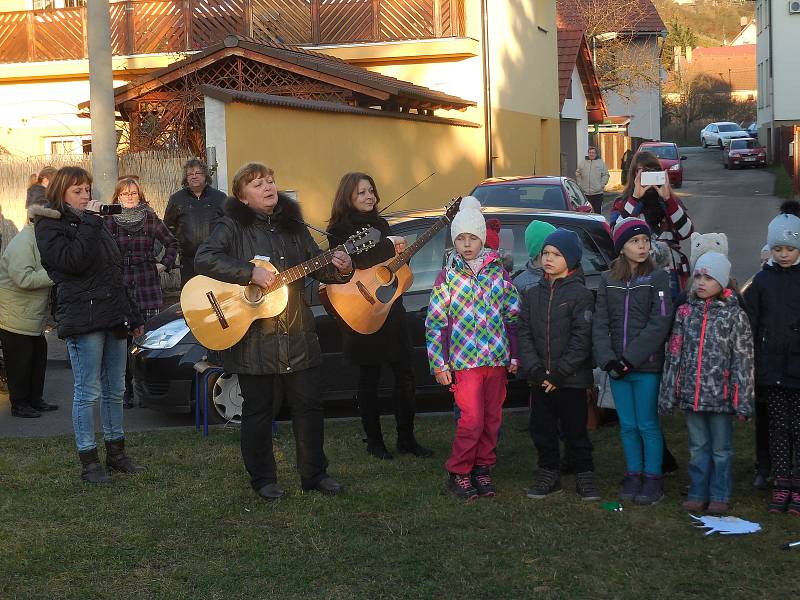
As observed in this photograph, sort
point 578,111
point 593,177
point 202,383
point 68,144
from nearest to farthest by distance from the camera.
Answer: point 202,383 → point 593,177 → point 68,144 → point 578,111

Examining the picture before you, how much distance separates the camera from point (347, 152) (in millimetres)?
17797

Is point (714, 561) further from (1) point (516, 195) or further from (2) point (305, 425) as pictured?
(1) point (516, 195)

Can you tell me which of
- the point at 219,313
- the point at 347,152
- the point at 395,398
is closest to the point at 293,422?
the point at 219,313

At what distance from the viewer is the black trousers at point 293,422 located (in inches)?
256

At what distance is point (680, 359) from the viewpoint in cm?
597

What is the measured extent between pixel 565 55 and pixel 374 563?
3169 cm

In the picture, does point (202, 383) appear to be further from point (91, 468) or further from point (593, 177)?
point (593, 177)

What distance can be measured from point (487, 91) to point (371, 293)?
17.6 meters

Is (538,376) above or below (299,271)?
below

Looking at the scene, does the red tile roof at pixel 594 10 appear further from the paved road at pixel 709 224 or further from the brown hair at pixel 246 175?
the brown hair at pixel 246 175

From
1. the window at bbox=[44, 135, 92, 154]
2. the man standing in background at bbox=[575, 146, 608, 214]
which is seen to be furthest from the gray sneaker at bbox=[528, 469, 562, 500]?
the window at bbox=[44, 135, 92, 154]

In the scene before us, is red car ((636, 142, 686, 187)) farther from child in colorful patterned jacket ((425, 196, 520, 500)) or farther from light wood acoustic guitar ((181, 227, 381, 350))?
light wood acoustic guitar ((181, 227, 381, 350))

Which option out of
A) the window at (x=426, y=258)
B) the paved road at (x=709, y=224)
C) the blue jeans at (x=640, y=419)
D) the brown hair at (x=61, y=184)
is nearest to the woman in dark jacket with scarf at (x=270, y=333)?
the brown hair at (x=61, y=184)

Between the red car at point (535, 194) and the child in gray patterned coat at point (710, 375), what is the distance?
7366 millimetres
